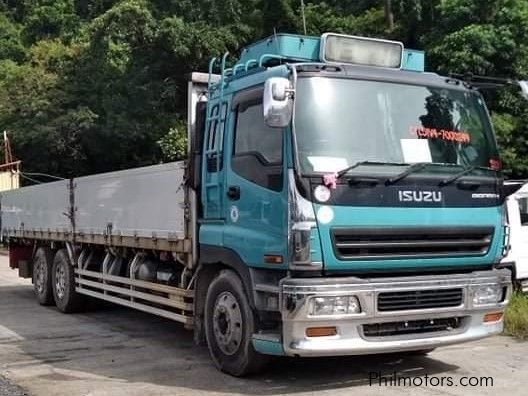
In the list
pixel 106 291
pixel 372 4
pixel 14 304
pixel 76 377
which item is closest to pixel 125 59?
pixel 372 4

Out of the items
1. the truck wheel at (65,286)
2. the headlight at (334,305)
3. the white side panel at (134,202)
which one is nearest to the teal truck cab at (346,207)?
the headlight at (334,305)

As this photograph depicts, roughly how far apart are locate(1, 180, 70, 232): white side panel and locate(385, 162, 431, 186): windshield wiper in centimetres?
635

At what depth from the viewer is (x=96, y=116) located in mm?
26766

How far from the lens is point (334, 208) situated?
224 inches

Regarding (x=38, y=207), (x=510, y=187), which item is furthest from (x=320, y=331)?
(x=38, y=207)

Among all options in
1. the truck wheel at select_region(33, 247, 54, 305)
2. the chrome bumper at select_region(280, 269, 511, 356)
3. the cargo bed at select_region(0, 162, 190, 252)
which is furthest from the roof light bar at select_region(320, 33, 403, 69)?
the truck wheel at select_region(33, 247, 54, 305)

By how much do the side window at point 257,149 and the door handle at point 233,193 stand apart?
14cm

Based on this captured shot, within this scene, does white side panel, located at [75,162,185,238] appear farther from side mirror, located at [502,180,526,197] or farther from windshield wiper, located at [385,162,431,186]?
side mirror, located at [502,180,526,197]

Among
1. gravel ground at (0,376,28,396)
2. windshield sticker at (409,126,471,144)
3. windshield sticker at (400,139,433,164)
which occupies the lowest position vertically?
gravel ground at (0,376,28,396)

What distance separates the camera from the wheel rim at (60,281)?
1112cm

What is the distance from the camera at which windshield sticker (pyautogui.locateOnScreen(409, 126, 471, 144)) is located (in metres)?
6.29

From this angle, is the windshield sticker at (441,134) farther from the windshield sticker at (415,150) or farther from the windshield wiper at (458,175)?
the windshield wiper at (458,175)

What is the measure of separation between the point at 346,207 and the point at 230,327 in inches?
63.1

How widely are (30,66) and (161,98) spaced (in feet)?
38.0
